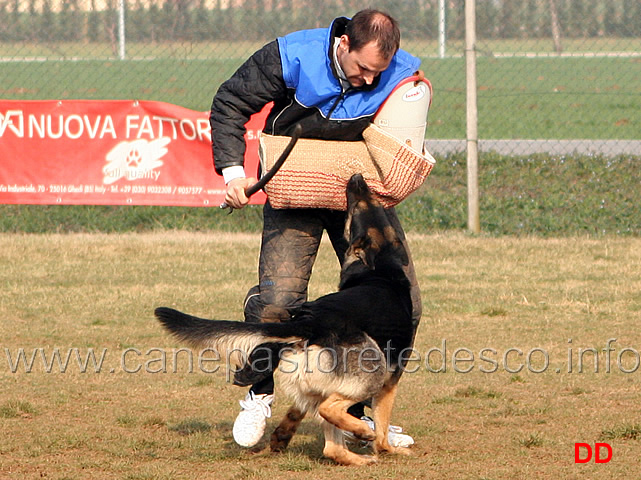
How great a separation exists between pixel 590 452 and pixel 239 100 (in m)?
2.19

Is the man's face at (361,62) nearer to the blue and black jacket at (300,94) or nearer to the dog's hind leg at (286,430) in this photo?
the blue and black jacket at (300,94)

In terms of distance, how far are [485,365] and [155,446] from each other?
7.28ft

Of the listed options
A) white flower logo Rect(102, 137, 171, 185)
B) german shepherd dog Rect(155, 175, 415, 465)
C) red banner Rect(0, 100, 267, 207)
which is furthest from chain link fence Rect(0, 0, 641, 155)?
german shepherd dog Rect(155, 175, 415, 465)

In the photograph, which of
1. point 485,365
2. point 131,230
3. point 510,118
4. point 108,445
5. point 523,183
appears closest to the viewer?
point 108,445

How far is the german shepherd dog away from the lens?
374cm

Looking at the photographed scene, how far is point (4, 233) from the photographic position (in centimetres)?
1019

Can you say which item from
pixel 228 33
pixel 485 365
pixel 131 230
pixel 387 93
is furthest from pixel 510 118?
pixel 387 93

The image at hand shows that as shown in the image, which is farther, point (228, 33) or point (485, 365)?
point (228, 33)

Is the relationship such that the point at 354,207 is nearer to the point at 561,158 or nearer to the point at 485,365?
the point at 485,365

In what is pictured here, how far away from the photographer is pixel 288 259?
4.22 meters

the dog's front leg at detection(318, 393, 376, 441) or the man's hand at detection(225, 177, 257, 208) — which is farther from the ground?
the man's hand at detection(225, 177, 257, 208)

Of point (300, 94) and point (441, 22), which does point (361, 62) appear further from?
point (441, 22)

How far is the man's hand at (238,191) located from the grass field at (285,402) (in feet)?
3.75

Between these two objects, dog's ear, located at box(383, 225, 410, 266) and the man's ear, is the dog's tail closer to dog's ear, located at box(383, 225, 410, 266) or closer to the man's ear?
dog's ear, located at box(383, 225, 410, 266)
